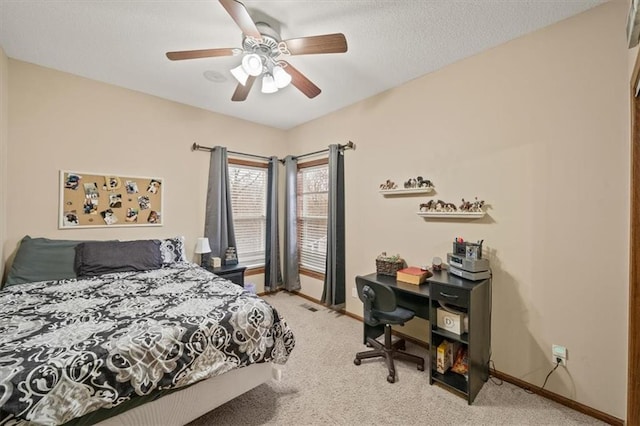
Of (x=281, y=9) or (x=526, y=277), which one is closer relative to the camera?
(x=281, y=9)

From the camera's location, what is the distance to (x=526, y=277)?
6.83 feet

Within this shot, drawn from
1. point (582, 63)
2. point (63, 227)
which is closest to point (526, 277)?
point (582, 63)

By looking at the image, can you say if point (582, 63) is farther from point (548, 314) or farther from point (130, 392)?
point (130, 392)

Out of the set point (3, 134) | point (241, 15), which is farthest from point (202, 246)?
point (241, 15)

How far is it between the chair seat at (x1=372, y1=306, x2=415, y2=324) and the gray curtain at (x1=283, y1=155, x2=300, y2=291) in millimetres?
2069

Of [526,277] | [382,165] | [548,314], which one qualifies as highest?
[382,165]

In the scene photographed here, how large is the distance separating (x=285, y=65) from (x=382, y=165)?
1.54 metres

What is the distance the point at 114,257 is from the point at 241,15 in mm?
2444

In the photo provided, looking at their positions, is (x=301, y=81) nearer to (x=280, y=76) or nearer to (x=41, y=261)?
(x=280, y=76)

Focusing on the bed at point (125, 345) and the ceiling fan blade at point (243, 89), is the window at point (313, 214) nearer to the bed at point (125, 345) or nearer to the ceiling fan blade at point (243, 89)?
the ceiling fan blade at point (243, 89)

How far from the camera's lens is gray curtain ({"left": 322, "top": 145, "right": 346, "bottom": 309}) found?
3.47 meters

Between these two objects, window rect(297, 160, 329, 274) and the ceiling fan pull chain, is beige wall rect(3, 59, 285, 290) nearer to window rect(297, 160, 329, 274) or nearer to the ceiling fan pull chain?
window rect(297, 160, 329, 274)

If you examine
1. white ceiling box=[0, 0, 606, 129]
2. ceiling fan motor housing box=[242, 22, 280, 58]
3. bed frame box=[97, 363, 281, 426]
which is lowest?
bed frame box=[97, 363, 281, 426]

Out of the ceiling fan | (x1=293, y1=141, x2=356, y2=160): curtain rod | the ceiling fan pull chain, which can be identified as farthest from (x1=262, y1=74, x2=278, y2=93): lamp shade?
(x1=293, y1=141, x2=356, y2=160): curtain rod
